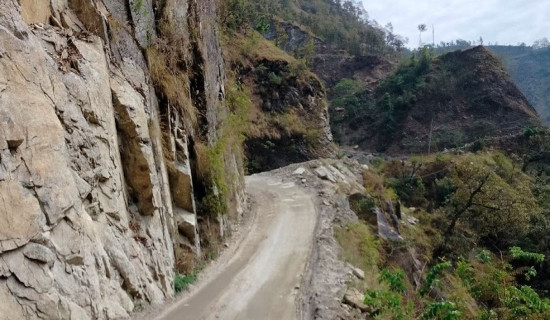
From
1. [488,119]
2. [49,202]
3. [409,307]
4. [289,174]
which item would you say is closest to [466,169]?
[289,174]

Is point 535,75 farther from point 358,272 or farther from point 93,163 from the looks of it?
point 93,163

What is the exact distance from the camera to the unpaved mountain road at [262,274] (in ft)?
34.1

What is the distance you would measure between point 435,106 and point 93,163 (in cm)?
7540

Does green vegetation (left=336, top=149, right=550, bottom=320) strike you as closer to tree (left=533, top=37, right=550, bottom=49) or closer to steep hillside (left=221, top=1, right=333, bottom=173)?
steep hillside (left=221, top=1, right=333, bottom=173)

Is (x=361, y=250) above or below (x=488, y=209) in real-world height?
above

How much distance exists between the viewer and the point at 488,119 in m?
72.7

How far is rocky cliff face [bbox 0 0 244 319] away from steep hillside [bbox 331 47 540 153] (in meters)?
61.1

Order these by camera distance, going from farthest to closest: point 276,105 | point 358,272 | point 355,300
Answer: point 276,105 < point 358,272 < point 355,300

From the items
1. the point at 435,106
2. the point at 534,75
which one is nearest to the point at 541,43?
the point at 534,75

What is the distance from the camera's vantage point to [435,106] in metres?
76.4

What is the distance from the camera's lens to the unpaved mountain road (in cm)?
1039

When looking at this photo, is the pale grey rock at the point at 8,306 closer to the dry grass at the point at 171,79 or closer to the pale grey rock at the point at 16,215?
the pale grey rock at the point at 16,215

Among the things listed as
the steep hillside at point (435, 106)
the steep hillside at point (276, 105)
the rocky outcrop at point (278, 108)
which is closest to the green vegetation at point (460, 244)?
the rocky outcrop at point (278, 108)

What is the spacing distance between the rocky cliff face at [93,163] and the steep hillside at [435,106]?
200 feet
